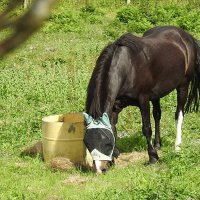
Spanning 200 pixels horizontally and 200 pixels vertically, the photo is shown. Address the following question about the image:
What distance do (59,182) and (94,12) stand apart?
1568cm

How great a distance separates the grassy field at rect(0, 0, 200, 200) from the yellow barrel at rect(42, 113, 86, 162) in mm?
270

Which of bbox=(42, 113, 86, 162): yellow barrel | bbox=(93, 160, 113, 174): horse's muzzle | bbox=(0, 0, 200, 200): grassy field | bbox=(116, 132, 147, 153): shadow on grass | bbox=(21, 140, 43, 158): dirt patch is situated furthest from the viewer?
bbox=(116, 132, 147, 153): shadow on grass

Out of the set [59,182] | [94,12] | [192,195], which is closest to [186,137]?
[59,182]

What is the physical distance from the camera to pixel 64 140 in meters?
6.98

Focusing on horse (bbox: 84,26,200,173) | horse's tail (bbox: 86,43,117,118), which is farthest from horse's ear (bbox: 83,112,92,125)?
horse's tail (bbox: 86,43,117,118)

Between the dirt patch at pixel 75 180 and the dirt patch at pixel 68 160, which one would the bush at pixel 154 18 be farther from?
the dirt patch at pixel 75 180

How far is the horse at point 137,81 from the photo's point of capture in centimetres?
628

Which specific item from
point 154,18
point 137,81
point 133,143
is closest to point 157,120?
point 133,143

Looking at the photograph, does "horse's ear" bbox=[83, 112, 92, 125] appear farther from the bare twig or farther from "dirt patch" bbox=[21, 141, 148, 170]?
the bare twig

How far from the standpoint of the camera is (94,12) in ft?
68.9

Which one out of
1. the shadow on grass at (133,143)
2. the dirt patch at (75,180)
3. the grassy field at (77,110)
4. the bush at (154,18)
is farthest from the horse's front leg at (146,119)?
the bush at (154,18)

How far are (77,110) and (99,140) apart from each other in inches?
152

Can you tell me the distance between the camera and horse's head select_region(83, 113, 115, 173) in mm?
6168

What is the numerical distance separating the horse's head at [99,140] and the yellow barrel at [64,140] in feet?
2.28
